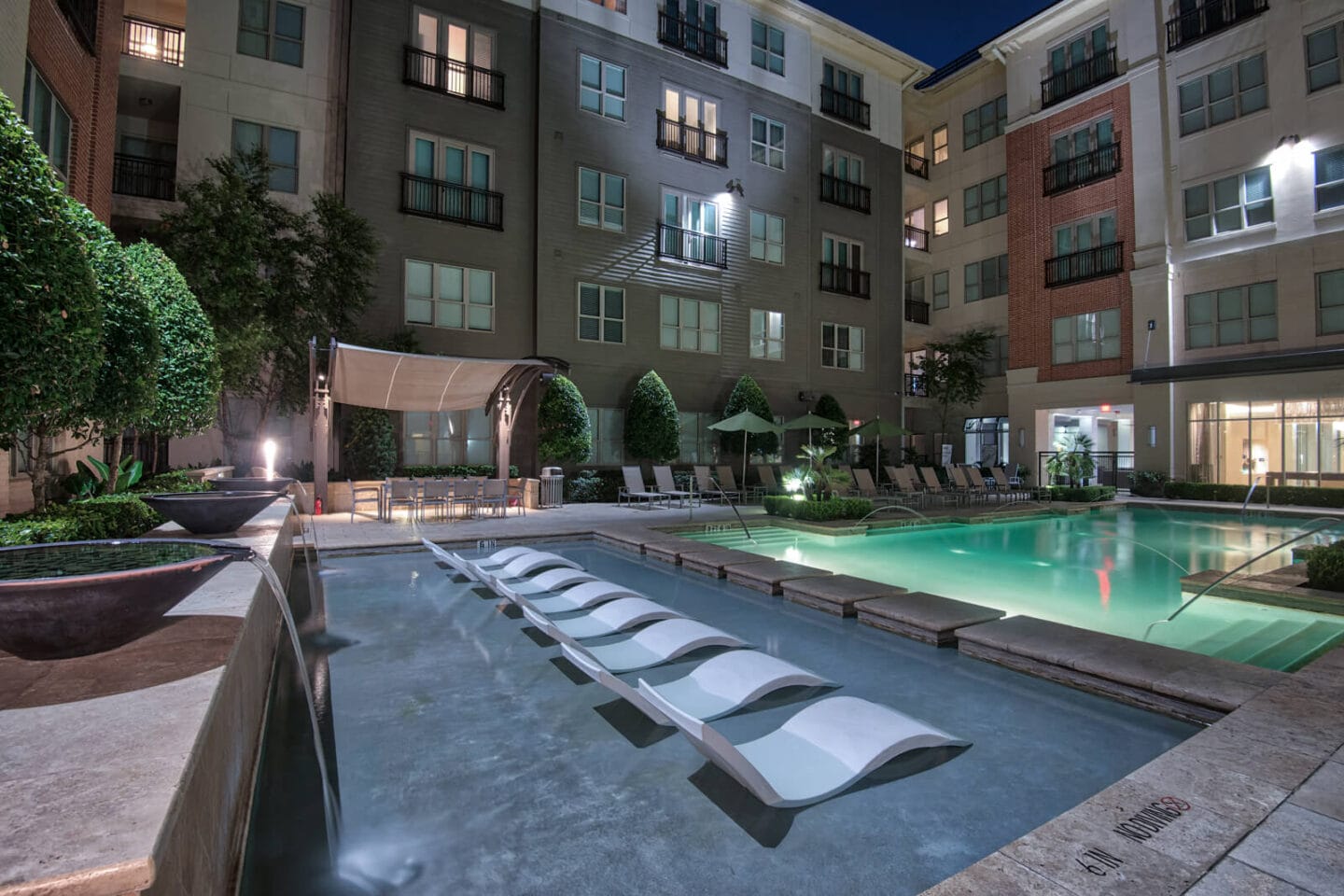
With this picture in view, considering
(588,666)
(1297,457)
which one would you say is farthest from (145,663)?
(1297,457)

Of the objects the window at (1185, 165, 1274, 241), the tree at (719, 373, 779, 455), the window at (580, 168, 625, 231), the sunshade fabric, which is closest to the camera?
the sunshade fabric

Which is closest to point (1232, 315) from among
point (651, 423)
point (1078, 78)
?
point (1078, 78)

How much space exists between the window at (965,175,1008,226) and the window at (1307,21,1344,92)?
8166 mm

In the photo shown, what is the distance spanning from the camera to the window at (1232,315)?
1714cm

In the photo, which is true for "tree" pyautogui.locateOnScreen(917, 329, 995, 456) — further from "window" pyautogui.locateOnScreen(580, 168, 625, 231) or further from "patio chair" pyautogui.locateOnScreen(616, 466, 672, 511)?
"patio chair" pyautogui.locateOnScreen(616, 466, 672, 511)

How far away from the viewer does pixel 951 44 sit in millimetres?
78688

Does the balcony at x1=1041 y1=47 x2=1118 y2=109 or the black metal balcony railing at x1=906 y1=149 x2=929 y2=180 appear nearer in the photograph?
the balcony at x1=1041 y1=47 x2=1118 y2=109

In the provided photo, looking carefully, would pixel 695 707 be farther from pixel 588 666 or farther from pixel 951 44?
pixel 951 44

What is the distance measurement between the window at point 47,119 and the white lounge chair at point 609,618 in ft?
27.8

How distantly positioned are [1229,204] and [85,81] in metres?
25.4

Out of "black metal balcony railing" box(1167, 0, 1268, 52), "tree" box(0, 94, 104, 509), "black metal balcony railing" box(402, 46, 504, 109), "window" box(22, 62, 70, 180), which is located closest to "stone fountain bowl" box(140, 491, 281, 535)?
"tree" box(0, 94, 104, 509)

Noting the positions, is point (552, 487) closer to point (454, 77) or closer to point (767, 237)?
point (454, 77)

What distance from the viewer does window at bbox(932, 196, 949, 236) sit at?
1029 inches

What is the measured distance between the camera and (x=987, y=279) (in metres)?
24.4
